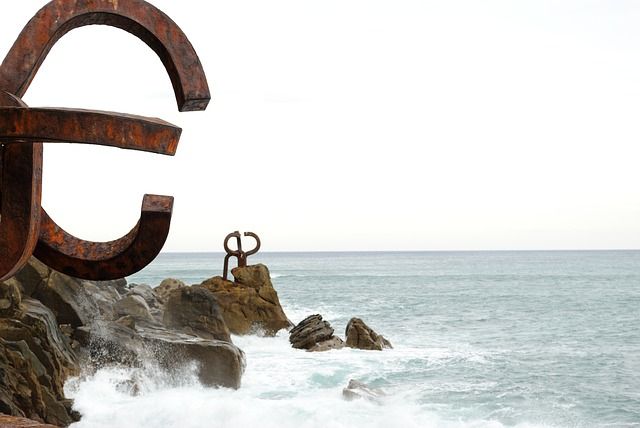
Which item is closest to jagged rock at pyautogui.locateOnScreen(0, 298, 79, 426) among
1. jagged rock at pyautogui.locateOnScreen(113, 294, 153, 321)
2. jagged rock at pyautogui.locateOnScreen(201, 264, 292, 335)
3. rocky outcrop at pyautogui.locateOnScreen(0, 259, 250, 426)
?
rocky outcrop at pyautogui.locateOnScreen(0, 259, 250, 426)

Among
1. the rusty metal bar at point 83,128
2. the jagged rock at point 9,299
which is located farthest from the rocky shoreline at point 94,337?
the rusty metal bar at point 83,128

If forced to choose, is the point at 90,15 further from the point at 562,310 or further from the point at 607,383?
the point at 562,310

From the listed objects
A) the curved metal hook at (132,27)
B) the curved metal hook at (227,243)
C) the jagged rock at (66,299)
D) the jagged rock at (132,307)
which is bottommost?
the jagged rock at (132,307)

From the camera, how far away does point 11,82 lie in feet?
12.5

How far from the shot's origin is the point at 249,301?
21250mm

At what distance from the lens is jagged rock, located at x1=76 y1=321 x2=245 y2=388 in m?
12.0

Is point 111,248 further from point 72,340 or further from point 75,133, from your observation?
point 72,340

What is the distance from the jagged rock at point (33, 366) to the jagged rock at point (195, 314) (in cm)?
508

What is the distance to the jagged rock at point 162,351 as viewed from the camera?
12031 millimetres

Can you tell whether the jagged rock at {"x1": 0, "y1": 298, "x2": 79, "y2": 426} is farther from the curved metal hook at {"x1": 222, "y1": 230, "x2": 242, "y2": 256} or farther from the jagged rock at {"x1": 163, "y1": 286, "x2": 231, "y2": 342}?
the curved metal hook at {"x1": 222, "y1": 230, "x2": 242, "y2": 256}

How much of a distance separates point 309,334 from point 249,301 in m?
2.15

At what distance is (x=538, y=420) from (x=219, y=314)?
272 inches

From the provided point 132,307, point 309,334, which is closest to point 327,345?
point 309,334

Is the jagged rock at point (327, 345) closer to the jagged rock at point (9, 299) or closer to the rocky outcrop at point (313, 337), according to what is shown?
the rocky outcrop at point (313, 337)
